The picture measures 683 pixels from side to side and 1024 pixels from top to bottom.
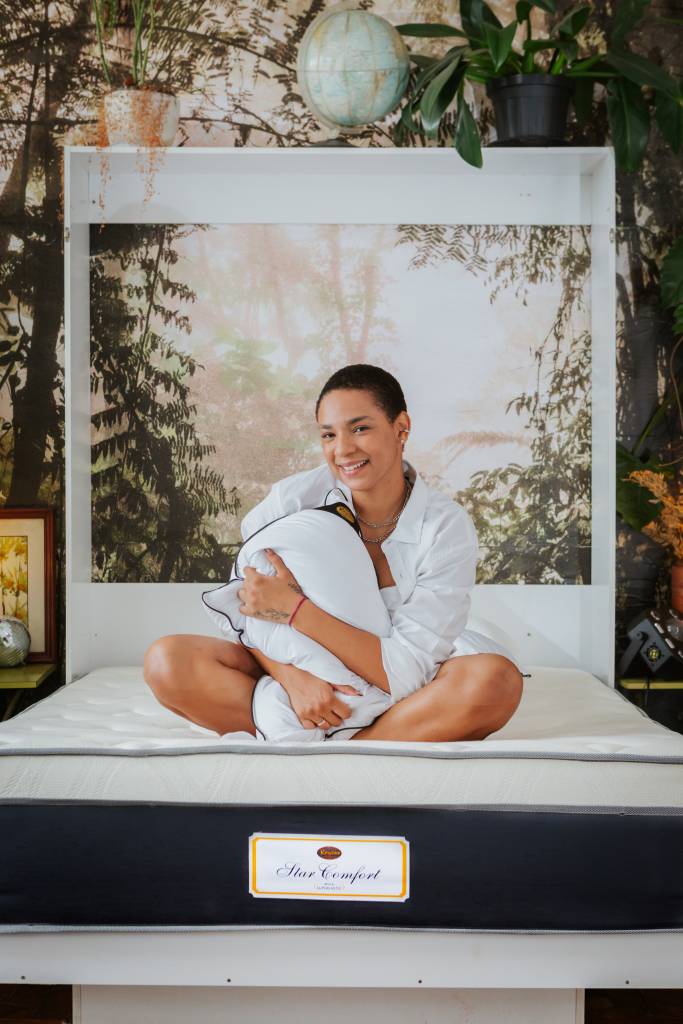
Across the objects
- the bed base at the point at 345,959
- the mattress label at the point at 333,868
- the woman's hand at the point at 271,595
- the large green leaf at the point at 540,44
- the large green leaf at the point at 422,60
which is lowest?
the bed base at the point at 345,959

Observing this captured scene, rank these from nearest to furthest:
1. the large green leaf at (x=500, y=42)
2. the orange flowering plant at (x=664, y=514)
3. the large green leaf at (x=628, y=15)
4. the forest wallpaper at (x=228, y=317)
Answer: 1. the large green leaf at (x=500, y=42)
2. the large green leaf at (x=628, y=15)
3. the orange flowering plant at (x=664, y=514)
4. the forest wallpaper at (x=228, y=317)

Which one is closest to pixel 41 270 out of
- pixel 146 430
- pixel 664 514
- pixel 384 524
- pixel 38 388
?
pixel 38 388

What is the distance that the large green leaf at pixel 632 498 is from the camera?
9.22ft

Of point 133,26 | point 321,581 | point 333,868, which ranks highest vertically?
point 133,26

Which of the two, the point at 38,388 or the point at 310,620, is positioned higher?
the point at 38,388

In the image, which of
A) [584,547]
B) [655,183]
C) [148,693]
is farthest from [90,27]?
[584,547]

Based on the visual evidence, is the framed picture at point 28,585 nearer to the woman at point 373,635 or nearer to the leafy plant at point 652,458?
the woman at point 373,635

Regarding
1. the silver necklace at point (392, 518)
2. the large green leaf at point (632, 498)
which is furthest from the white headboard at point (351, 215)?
the silver necklace at point (392, 518)

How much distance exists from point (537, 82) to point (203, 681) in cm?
177

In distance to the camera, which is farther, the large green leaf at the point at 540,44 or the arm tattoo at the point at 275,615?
the large green leaf at the point at 540,44

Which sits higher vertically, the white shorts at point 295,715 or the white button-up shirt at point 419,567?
the white button-up shirt at point 419,567

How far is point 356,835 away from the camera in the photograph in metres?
1.61

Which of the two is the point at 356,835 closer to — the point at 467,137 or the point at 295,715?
the point at 295,715

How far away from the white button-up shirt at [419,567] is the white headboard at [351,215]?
944 millimetres
